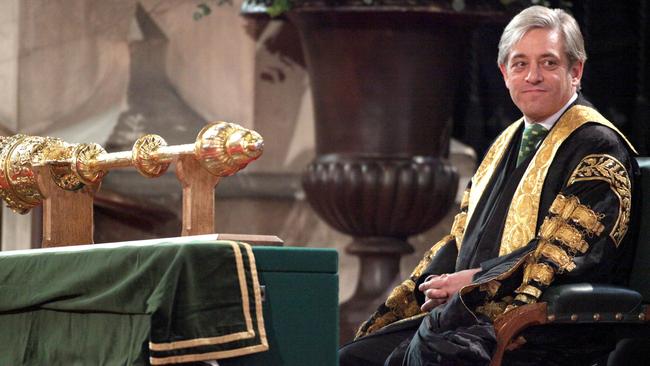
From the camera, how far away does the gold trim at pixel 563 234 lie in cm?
330

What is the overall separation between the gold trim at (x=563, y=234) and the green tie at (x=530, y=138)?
1.01 ft

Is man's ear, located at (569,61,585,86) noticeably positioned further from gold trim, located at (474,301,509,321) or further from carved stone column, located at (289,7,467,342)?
carved stone column, located at (289,7,467,342)

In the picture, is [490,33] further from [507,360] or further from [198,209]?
[198,209]

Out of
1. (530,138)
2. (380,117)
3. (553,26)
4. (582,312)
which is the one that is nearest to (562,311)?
(582,312)

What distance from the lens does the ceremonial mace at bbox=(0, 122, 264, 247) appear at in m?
2.67

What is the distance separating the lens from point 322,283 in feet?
8.40

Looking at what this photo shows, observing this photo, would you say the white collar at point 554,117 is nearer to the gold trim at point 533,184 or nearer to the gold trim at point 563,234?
the gold trim at point 533,184

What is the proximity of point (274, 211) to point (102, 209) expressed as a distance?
0.82m

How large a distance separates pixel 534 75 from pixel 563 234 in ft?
1.40

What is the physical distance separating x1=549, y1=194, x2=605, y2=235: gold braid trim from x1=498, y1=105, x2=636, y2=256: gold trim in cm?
13

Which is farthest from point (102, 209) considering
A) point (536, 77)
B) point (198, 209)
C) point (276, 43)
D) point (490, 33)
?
point (198, 209)

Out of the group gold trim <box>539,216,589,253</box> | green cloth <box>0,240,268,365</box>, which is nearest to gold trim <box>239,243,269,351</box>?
green cloth <box>0,240,268,365</box>

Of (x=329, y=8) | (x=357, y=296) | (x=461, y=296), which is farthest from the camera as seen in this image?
(x=357, y=296)

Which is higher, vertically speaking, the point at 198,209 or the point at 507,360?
the point at 198,209
